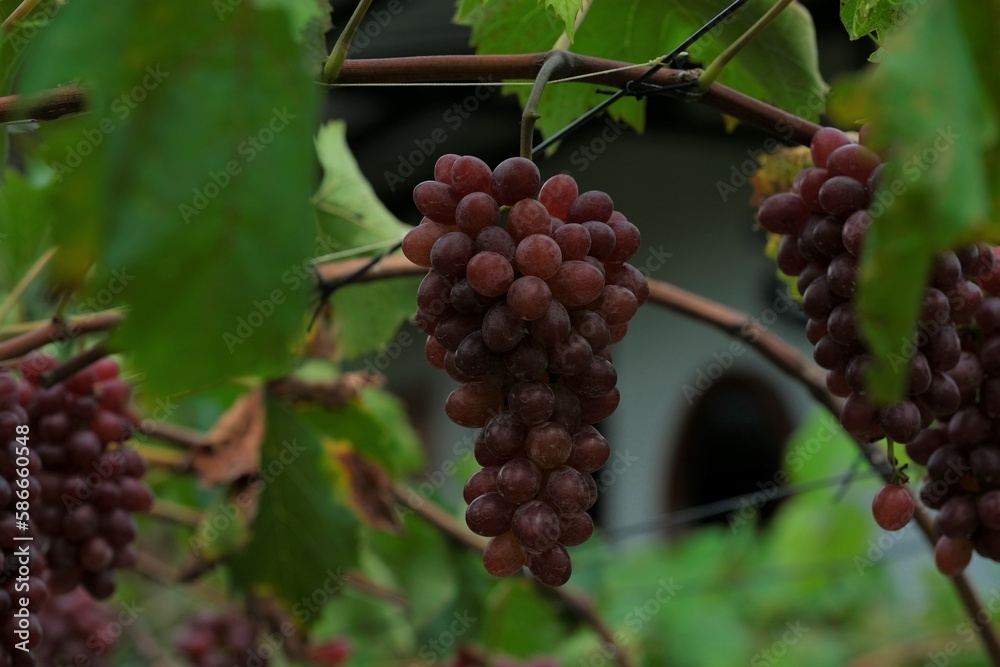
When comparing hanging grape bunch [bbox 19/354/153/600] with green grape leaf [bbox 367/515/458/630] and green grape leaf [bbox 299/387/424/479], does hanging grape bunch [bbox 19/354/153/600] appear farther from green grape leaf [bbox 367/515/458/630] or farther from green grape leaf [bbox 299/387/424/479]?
green grape leaf [bbox 367/515/458/630]

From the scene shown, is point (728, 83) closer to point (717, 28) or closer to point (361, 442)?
point (717, 28)

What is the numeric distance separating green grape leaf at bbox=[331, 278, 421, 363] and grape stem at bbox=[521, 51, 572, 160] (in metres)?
0.46

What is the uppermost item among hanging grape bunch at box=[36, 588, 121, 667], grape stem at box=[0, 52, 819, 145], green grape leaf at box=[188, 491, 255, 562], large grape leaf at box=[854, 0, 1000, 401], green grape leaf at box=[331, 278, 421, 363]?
large grape leaf at box=[854, 0, 1000, 401]

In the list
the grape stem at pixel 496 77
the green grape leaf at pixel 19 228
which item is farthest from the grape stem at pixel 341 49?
the green grape leaf at pixel 19 228

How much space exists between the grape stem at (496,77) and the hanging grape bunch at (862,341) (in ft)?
0.09

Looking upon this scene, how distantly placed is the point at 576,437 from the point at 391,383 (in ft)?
13.9

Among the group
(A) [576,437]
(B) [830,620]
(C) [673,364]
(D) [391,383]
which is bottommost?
(D) [391,383]

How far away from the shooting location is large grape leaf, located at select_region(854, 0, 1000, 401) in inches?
9.3

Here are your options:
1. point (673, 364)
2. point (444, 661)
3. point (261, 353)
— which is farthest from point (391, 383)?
point (261, 353)

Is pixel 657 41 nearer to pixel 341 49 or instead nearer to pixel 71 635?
pixel 341 49

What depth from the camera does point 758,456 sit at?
4.17 m

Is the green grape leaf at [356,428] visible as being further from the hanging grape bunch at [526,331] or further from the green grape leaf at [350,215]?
the hanging grape bunch at [526,331]

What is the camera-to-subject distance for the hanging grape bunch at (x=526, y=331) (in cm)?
43

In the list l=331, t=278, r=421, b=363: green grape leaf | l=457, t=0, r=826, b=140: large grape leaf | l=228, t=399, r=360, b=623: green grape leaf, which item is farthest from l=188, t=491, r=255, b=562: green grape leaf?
l=457, t=0, r=826, b=140: large grape leaf
